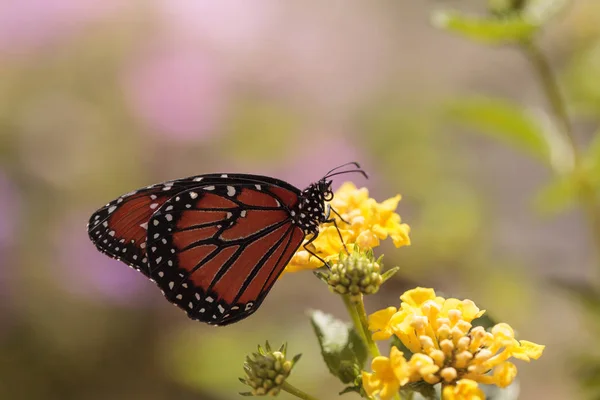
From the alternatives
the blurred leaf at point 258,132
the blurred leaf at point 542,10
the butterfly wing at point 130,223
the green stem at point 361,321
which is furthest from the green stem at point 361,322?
the blurred leaf at point 258,132

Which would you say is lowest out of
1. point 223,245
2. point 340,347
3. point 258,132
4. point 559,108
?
point 340,347

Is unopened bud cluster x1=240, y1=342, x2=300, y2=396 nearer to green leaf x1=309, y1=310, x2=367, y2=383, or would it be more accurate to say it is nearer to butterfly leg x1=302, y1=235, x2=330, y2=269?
green leaf x1=309, y1=310, x2=367, y2=383

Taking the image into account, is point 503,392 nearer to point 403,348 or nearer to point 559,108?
point 403,348

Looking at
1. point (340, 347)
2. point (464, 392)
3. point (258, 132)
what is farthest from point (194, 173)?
point (464, 392)

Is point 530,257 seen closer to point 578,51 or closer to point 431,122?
point 431,122

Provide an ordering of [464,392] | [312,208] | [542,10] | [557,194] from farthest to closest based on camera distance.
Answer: [557,194], [542,10], [312,208], [464,392]

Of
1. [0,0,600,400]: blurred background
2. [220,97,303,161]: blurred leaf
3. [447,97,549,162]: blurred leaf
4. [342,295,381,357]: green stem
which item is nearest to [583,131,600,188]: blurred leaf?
[447,97,549,162]: blurred leaf

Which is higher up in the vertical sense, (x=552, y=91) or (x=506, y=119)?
(x=552, y=91)
